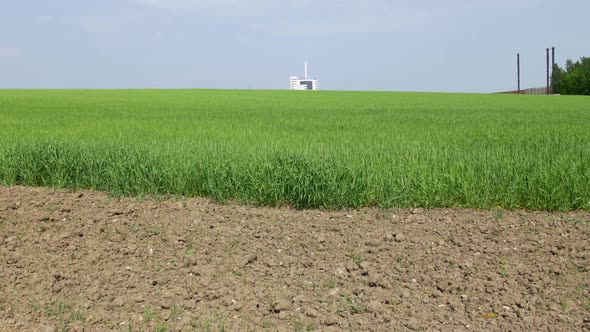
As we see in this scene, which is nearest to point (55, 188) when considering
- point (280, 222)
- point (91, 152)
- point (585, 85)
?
point (91, 152)

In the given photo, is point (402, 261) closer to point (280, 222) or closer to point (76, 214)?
point (280, 222)

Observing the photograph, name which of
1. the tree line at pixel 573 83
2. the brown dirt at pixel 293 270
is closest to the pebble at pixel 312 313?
the brown dirt at pixel 293 270

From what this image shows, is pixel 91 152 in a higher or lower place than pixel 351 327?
higher

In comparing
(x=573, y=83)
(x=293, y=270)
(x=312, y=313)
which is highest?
(x=573, y=83)

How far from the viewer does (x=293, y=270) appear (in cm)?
388

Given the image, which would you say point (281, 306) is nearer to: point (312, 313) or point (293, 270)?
point (312, 313)

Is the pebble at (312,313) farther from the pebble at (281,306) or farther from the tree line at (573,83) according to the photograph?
the tree line at (573,83)

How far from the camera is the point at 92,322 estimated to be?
11.5 ft

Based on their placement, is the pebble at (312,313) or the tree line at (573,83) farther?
the tree line at (573,83)

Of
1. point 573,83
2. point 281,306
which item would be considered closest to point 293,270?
point 281,306

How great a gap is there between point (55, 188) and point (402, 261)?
4090mm

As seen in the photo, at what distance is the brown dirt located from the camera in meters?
3.44

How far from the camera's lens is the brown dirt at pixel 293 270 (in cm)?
344

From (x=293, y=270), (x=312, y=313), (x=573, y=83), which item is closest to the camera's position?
(x=312, y=313)
